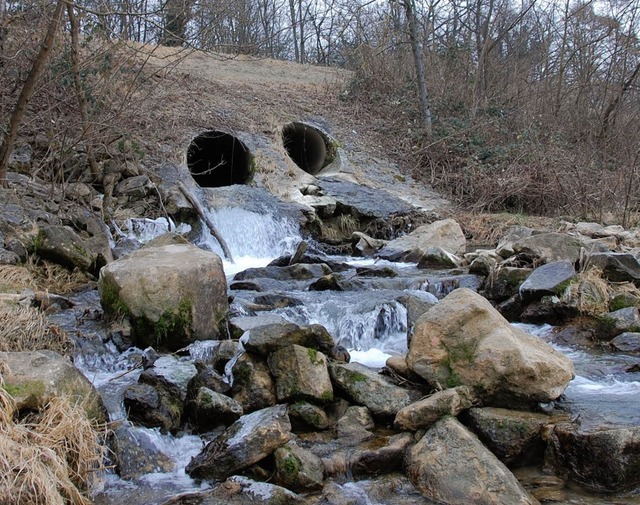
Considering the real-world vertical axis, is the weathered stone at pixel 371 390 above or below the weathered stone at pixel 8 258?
below

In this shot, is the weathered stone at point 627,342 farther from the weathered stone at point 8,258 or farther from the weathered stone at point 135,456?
the weathered stone at point 8,258

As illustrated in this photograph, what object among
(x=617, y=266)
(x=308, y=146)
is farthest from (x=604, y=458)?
(x=308, y=146)

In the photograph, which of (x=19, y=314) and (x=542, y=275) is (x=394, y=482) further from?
(x=542, y=275)

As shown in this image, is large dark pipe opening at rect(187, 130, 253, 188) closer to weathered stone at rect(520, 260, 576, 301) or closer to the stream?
the stream

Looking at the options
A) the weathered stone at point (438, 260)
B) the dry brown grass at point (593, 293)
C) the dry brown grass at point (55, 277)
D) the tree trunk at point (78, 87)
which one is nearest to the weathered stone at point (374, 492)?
the dry brown grass at point (593, 293)

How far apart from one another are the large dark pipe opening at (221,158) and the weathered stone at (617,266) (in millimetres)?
7787

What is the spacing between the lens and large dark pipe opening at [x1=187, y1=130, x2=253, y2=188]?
1336cm

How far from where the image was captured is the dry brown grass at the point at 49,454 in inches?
109

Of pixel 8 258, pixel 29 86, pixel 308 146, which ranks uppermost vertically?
pixel 29 86

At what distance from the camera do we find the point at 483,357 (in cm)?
417

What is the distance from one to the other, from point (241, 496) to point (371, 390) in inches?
52.2

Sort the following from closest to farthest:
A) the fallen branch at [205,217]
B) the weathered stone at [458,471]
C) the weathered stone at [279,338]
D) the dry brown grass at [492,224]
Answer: the weathered stone at [458,471] < the weathered stone at [279,338] < the fallen branch at [205,217] < the dry brown grass at [492,224]

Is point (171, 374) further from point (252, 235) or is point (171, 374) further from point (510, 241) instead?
point (252, 235)

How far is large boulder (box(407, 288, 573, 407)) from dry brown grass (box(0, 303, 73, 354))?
8.81 feet
